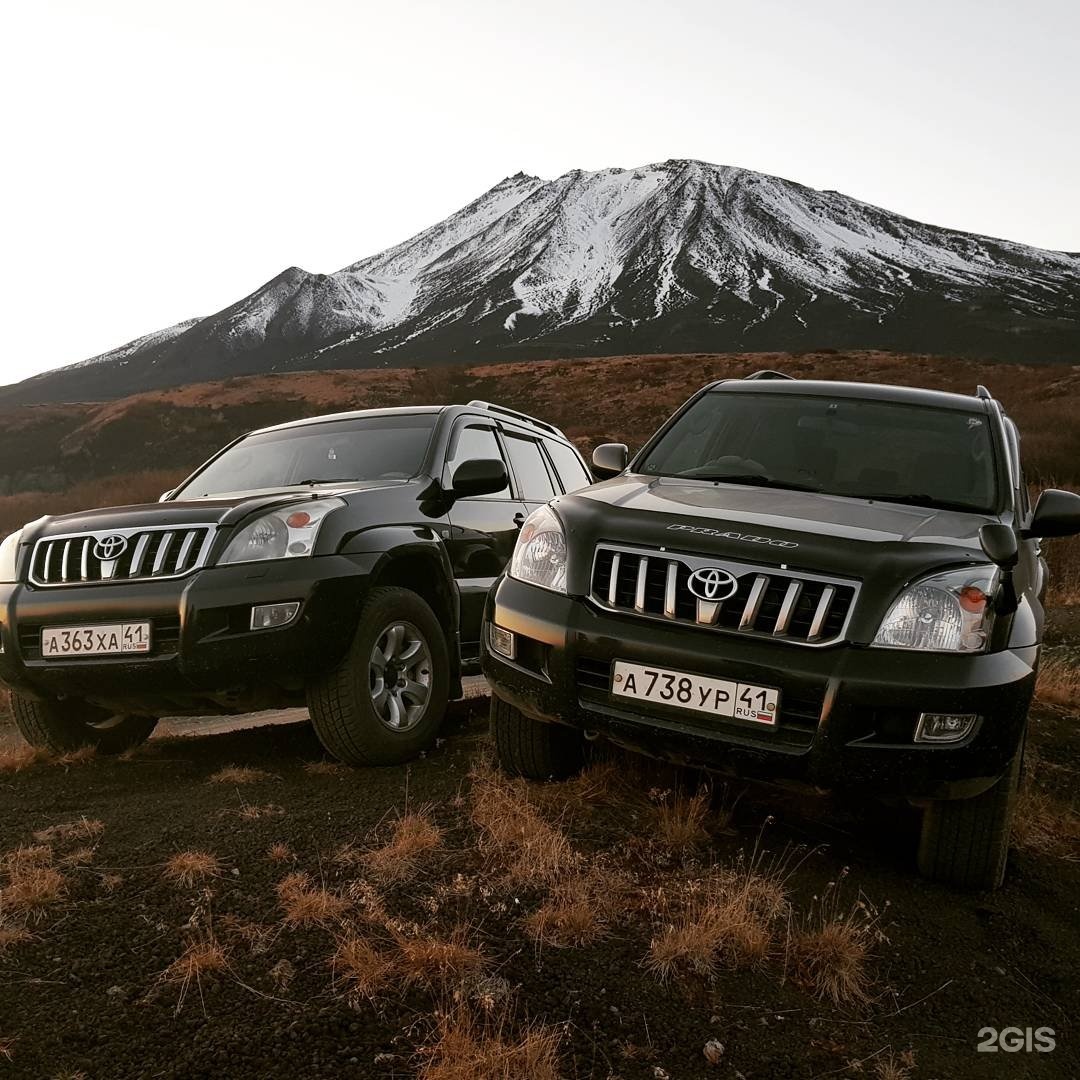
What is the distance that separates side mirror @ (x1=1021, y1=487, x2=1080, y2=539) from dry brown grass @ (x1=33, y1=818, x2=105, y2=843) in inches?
151

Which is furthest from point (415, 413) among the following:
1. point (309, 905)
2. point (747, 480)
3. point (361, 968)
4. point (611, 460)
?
point (361, 968)

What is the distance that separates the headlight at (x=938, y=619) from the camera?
3.03 meters

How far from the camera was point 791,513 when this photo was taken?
3525 millimetres

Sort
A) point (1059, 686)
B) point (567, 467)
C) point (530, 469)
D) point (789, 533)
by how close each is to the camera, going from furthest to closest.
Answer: point (567, 467) < point (1059, 686) < point (530, 469) < point (789, 533)

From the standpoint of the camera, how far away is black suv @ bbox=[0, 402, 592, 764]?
4043 mm

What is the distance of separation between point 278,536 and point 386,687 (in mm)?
929

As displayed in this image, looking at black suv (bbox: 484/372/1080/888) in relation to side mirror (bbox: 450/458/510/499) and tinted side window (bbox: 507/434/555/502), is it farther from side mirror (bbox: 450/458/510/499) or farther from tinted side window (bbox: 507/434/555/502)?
tinted side window (bbox: 507/434/555/502)

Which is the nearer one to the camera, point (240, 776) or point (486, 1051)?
point (486, 1051)

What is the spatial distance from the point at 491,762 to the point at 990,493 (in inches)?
96.7

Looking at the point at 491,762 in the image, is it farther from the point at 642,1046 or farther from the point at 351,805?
the point at 642,1046

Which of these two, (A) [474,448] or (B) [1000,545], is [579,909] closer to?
(B) [1000,545]

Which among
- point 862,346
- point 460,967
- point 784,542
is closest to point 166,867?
point 460,967

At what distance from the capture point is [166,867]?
3240mm

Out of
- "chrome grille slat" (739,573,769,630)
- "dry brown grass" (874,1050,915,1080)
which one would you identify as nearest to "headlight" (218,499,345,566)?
"chrome grille slat" (739,573,769,630)
